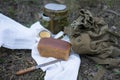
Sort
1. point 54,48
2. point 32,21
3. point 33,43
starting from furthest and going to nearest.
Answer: point 32,21
point 33,43
point 54,48

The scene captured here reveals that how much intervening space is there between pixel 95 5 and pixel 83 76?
1381 millimetres

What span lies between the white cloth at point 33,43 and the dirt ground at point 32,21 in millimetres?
61

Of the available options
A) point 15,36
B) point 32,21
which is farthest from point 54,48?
point 32,21

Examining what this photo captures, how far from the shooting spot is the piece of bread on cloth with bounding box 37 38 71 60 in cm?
283

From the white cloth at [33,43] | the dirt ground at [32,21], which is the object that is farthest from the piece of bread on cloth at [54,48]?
the dirt ground at [32,21]

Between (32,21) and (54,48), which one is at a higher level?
(54,48)

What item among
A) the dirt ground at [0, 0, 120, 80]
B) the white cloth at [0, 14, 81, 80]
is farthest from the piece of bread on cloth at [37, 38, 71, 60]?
the dirt ground at [0, 0, 120, 80]

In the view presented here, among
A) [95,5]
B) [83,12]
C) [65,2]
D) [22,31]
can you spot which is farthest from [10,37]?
[95,5]

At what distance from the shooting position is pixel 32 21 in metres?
3.50

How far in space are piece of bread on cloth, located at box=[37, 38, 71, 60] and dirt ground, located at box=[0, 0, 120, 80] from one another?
154 mm

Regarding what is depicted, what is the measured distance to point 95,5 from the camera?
387cm

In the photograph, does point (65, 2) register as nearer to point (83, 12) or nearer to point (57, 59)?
point (83, 12)

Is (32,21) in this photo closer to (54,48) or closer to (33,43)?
(33,43)

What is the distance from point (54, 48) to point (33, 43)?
318 mm
